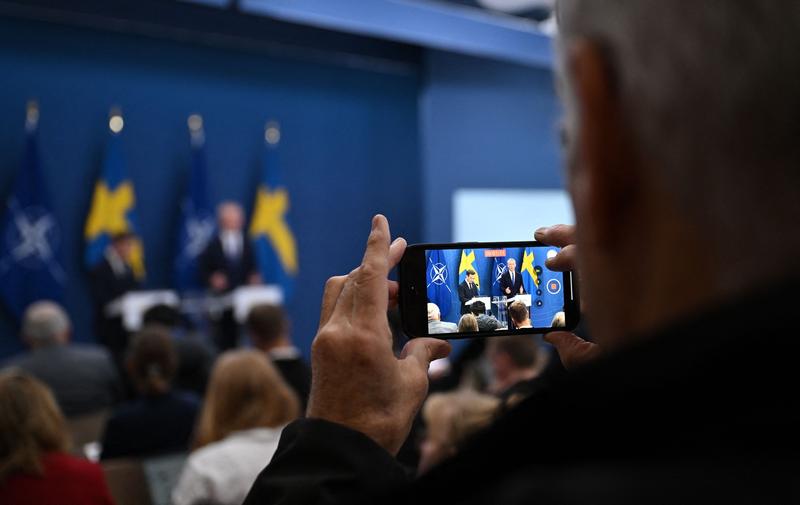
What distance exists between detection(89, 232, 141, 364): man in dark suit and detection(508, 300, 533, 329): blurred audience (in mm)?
6128

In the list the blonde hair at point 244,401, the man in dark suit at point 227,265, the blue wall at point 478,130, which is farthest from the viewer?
the blue wall at point 478,130

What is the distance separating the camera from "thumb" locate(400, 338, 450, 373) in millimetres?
1024

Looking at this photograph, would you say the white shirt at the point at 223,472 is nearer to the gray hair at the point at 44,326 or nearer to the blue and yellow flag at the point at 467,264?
the blue and yellow flag at the point at 467,264

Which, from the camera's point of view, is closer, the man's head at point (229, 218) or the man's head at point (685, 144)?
the man's head at point (685, 144)

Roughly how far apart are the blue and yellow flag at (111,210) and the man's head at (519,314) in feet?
20.5

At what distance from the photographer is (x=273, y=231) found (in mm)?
7910

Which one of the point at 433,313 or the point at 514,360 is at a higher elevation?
the point at 433,313

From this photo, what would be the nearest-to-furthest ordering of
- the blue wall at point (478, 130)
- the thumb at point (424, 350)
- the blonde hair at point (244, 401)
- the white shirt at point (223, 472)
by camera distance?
the thumb at point (424, 350)
the white shirt at point (223, 472)
the blonde hair at point (244, 401)
the blue wall at point (478, 130)

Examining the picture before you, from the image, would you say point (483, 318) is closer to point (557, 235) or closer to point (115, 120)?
point (557, 235)

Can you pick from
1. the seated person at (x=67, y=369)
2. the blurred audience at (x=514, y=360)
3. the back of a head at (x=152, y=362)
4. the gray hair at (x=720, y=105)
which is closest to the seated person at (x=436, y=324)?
the gray hair at (x=720, y=105)

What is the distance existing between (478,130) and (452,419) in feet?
22.2

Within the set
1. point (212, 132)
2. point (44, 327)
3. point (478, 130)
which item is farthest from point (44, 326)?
point (478, 130)

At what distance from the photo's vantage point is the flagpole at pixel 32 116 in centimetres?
698

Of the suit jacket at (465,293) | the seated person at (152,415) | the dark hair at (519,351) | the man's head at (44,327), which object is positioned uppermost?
the suit jacket at (465,293)
